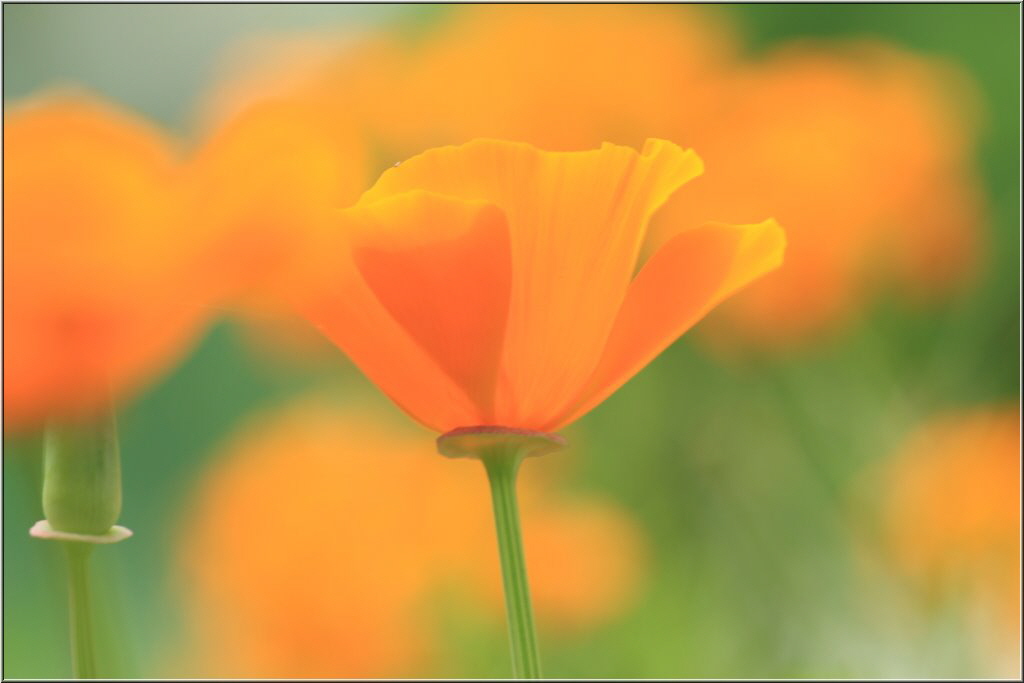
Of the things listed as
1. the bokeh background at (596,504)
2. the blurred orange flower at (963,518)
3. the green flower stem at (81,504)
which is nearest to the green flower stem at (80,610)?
the green flower stem at (81,504)

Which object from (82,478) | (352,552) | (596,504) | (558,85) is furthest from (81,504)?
(558,85)

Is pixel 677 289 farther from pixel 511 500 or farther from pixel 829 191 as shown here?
pixel 829 191

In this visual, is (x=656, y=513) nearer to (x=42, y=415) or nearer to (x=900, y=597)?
(x=900, y=597)

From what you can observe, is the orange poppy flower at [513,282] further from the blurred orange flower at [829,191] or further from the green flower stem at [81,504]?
the blurred orange flower at [829,191]

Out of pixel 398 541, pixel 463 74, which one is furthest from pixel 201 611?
pixel 463 74

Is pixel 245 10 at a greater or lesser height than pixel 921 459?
greater

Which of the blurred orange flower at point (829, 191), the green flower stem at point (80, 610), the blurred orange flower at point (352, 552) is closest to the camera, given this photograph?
the green flower stem at point (80, 610)

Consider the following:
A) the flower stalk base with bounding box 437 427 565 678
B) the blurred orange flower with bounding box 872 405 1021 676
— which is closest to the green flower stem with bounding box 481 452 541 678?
the flower stalk base with bounding box 437 427 565 678
